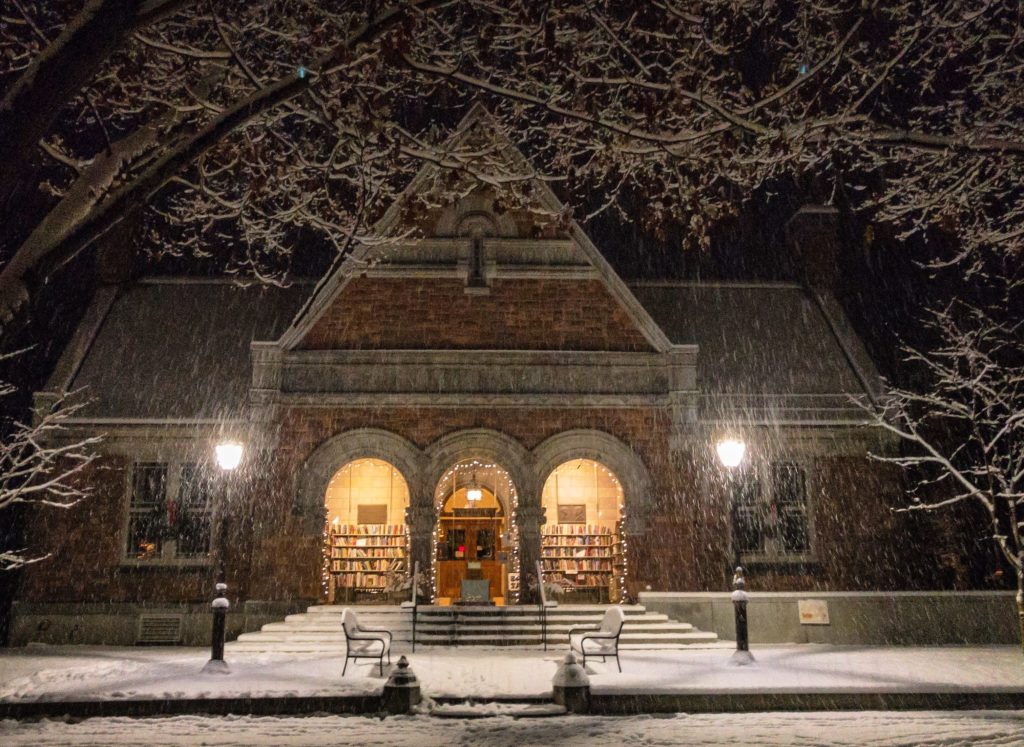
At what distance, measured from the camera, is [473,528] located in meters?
20.2

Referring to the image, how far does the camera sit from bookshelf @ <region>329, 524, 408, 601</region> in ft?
59.9

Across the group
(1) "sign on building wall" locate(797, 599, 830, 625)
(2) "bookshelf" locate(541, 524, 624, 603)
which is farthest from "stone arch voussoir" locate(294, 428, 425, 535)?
(1) "sign on building wall" locate(797, 599, 830, 625)

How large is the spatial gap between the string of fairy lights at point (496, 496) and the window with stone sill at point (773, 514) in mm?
2743

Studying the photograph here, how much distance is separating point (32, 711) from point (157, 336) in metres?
12.3

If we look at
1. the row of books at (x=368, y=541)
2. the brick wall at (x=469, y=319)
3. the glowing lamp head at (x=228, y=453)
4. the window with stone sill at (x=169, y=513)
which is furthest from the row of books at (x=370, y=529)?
the glowing lamp head at (x=228, y=453)

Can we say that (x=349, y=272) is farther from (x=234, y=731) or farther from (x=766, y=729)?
(x=766, y=729)

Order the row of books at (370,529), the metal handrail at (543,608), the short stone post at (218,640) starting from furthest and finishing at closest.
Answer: the row of books at (370,529), the metal handrail at (543,608), the short stone post at (218,640)

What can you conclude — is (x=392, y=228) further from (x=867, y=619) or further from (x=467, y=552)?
(x=867, y=619)

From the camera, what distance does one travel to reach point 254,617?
16891 mm

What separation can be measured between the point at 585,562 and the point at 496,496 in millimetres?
2854

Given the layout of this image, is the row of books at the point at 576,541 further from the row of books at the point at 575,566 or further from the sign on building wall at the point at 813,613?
the sign on building wall at the point at 813,613

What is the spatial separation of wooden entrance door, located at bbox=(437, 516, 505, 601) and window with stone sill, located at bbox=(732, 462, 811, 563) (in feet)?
18.7

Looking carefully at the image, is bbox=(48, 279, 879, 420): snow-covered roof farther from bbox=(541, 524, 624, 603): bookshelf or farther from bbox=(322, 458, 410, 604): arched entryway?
bbox=(541, 524, 624, 603): bookshelf

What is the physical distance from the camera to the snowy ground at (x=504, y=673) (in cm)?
1011
